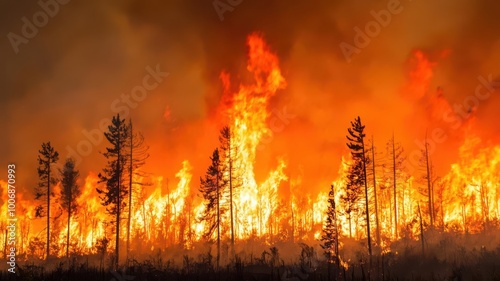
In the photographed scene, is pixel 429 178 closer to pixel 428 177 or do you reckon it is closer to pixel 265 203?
pixel 428 177

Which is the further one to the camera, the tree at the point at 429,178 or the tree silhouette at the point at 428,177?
the tree silhouette at the point at 428,177

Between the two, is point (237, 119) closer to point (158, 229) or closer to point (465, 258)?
point (158, 229)

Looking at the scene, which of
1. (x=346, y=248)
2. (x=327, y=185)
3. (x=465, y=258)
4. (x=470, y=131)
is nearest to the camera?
(x=465, y=258)

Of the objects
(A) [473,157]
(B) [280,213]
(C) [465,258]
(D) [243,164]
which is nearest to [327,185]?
(B) [280,213]

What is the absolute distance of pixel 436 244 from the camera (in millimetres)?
36438

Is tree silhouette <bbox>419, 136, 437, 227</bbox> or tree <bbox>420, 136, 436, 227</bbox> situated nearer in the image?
tree <bbox>420, 136, 436, 227</bbox>

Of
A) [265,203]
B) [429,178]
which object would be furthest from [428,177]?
[265,203]

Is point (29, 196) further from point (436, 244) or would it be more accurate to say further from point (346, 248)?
point (436, 244)

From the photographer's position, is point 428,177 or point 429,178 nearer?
point 428,177

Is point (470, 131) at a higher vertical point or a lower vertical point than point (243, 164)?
higher

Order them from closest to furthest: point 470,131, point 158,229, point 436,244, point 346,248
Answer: point 436,244, point 346,248, point 470,131, point 158,229

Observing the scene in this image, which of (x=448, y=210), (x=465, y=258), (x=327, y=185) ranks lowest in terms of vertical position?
(x=465, y=258)

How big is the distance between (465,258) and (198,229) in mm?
39740

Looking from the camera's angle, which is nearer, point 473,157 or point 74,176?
point 74,176
